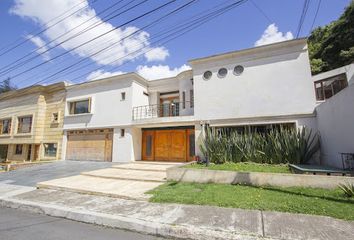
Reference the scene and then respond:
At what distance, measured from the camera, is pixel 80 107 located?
16.4 m

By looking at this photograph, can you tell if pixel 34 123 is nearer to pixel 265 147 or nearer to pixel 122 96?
pixel 122 96

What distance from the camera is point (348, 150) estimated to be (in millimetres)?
6836

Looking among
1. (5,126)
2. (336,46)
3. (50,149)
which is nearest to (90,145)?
(50,149)

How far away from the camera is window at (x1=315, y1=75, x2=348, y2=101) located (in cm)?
1172

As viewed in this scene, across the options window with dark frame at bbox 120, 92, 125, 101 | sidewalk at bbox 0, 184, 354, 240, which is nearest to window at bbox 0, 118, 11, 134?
window with dark frame at bbox 120, 92, 125, 101

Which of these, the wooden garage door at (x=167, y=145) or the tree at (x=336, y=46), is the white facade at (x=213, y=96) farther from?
the tree at (x=336, y=46)

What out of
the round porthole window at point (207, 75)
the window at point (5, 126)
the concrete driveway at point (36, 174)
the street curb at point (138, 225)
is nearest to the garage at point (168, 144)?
the round porthole window at point (207, 75)

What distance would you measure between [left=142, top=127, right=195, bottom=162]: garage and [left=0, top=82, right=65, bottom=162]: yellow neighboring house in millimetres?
8066

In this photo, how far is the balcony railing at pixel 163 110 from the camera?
13.8 meters

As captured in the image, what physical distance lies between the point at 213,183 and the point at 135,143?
8273 mm

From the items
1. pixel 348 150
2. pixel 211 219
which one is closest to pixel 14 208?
pixel 211 219

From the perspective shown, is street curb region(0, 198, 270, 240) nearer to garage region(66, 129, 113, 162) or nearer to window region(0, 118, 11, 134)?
garage region(66, 129, 113, 162)

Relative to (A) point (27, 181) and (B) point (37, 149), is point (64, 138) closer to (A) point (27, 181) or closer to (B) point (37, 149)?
(B) point (37, 149)

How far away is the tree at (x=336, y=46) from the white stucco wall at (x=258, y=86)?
10173mm
